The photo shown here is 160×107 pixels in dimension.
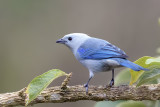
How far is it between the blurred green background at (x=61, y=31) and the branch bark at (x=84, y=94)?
4626 millimetres

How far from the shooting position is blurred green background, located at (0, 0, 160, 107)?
8227 millimetres

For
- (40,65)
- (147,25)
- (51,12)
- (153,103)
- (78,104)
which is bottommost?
(78,104)

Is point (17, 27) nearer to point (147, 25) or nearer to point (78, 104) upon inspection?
point (78, 104)

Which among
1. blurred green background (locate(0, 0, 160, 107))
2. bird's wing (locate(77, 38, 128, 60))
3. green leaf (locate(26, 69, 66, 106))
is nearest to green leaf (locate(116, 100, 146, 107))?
green leaf (locate(26, 69, 66, 106))

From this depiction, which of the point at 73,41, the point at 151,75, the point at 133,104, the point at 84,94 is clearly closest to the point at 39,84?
the point at 84,94

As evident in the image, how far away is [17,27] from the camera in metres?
9.16

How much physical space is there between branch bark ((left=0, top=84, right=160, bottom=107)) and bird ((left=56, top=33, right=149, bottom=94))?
0.16 m

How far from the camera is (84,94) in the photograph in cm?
336

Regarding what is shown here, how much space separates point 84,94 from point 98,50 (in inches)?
49.9

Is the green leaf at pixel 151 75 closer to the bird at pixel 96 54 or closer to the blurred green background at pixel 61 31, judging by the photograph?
the bird at pixel 96 54

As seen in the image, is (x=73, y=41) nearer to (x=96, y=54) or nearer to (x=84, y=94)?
(x=96, y=54)

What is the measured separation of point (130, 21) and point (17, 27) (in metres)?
3.35

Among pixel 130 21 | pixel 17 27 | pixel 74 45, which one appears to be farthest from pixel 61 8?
pixel 74 45

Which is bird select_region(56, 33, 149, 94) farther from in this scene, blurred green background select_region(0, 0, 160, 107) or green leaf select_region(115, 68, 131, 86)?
blurred green background select_region(0, 0, 160, 107)
